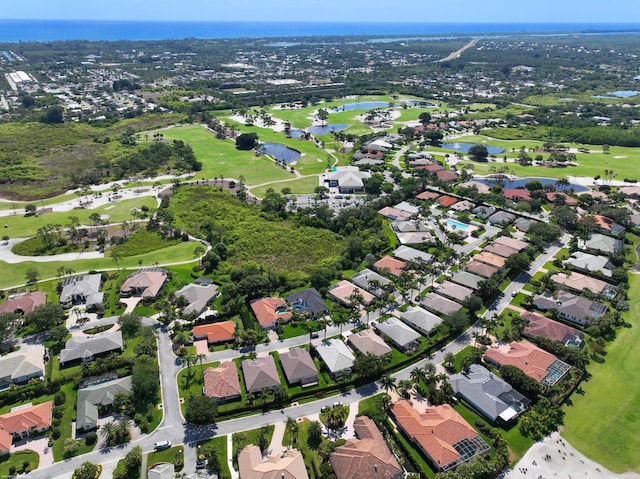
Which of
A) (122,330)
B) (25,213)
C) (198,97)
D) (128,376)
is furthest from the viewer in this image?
(198,97)

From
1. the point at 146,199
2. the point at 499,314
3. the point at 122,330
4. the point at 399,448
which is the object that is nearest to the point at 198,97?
the point at 146,199

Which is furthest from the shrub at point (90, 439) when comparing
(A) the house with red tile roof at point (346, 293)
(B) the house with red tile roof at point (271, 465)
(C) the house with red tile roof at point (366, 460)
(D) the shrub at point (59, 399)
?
(A) the house with red tile roof at point (346, 293)

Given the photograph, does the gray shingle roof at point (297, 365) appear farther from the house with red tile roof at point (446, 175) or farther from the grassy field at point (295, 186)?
the house with red tile roof at point (446, 175)

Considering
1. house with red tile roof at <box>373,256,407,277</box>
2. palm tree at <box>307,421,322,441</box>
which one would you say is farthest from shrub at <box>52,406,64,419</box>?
house with red tile roof at <box>373,256,407,277</box>

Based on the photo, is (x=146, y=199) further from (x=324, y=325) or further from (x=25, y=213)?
(x=324, y=325)

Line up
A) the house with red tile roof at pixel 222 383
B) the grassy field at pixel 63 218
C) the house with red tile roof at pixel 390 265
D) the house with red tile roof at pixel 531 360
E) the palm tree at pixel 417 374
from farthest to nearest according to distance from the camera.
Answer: the grassy field at pixel 63 218
the house with red tile roof at pixel 390 265
the house with red tile roof at pixel 531 360
the palm tree at pixel 417 374
the house with red tile roof at pixel 222 383

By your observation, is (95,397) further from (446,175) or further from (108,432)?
(446,175)

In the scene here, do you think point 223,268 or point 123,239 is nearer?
point 223,268
